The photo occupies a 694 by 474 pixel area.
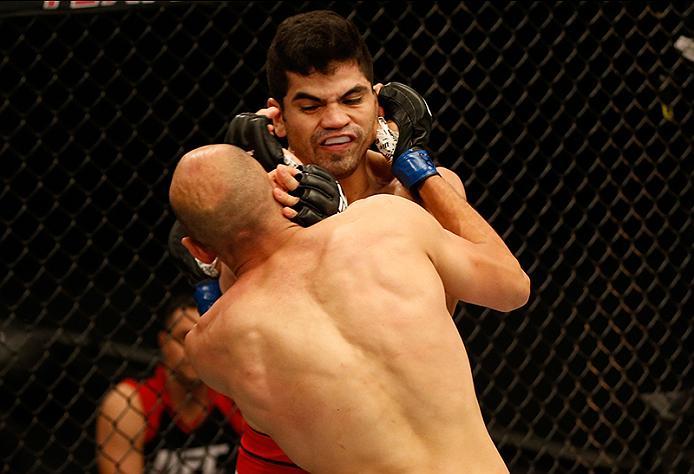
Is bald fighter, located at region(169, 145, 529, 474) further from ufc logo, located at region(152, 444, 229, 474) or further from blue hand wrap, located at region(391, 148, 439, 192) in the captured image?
ufc logo, located at region(152, 444, 229, 474)

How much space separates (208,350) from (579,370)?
2226mm

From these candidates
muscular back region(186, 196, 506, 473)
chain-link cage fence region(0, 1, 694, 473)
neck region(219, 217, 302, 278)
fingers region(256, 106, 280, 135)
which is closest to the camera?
muscular back region(186, 196, 506, 473)

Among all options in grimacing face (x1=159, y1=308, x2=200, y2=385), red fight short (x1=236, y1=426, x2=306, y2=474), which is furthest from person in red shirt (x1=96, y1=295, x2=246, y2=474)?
red fight short (x1=236, y1=426, x2=306, y2=474)

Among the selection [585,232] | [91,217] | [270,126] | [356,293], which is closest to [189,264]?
[270,126]

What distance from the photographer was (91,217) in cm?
338

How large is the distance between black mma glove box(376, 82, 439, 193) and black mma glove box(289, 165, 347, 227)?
0.55 feet

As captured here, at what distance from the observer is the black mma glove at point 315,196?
1.60 meters

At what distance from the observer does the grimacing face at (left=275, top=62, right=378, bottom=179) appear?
1.79m

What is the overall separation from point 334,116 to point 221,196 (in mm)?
352

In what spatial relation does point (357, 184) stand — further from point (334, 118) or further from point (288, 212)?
point (288, 212)

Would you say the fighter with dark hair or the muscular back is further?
the fighter with dark hair

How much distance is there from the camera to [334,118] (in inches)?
69.8

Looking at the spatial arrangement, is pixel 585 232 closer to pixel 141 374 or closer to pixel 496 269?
pixel 141 374

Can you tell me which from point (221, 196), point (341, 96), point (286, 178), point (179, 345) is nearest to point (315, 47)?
point (341, 96)
